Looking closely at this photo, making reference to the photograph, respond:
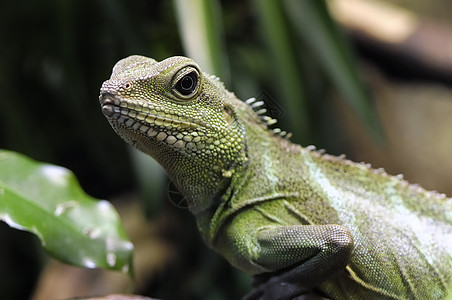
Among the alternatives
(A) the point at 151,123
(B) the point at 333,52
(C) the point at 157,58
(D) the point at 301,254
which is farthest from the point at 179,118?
(C) the point at 157,58

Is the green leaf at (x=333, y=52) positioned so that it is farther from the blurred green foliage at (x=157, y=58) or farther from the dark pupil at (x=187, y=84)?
the dark pupil at (x=187, y=84)

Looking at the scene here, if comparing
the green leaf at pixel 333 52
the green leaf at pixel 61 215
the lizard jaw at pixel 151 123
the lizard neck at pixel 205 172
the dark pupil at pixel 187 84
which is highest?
the green leaf at pixel 333 52

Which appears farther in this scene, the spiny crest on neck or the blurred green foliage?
the blurred green foliage

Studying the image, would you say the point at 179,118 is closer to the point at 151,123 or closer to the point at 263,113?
the point at 151,123

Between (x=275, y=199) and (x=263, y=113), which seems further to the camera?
(x=263, y=113)

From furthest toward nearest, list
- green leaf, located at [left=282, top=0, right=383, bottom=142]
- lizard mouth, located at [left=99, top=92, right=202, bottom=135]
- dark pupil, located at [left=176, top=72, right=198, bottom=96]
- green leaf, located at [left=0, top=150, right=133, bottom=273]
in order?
green leaf, located at [left=282, top=0, right=383, bottom=142], green leaf, located at [left=0, top=150, right=133, bottom=273], dark pupil, located at [left=176, top=72, right=198, bottom=96], lizard mouth, located at [left=99, top=92, right=202, bottom=135]

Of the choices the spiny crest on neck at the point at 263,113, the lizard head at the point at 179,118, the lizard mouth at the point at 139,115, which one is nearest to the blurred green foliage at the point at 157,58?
the spiny crest on neck at the point at 263,113

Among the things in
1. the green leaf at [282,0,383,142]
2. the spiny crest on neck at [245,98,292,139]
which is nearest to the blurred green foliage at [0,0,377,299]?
the green leaf at [282,0,383,142]

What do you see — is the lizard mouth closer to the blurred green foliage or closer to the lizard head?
the lizard head

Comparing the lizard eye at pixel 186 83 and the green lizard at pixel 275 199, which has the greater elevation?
the lizard eye at pixel 186 83
